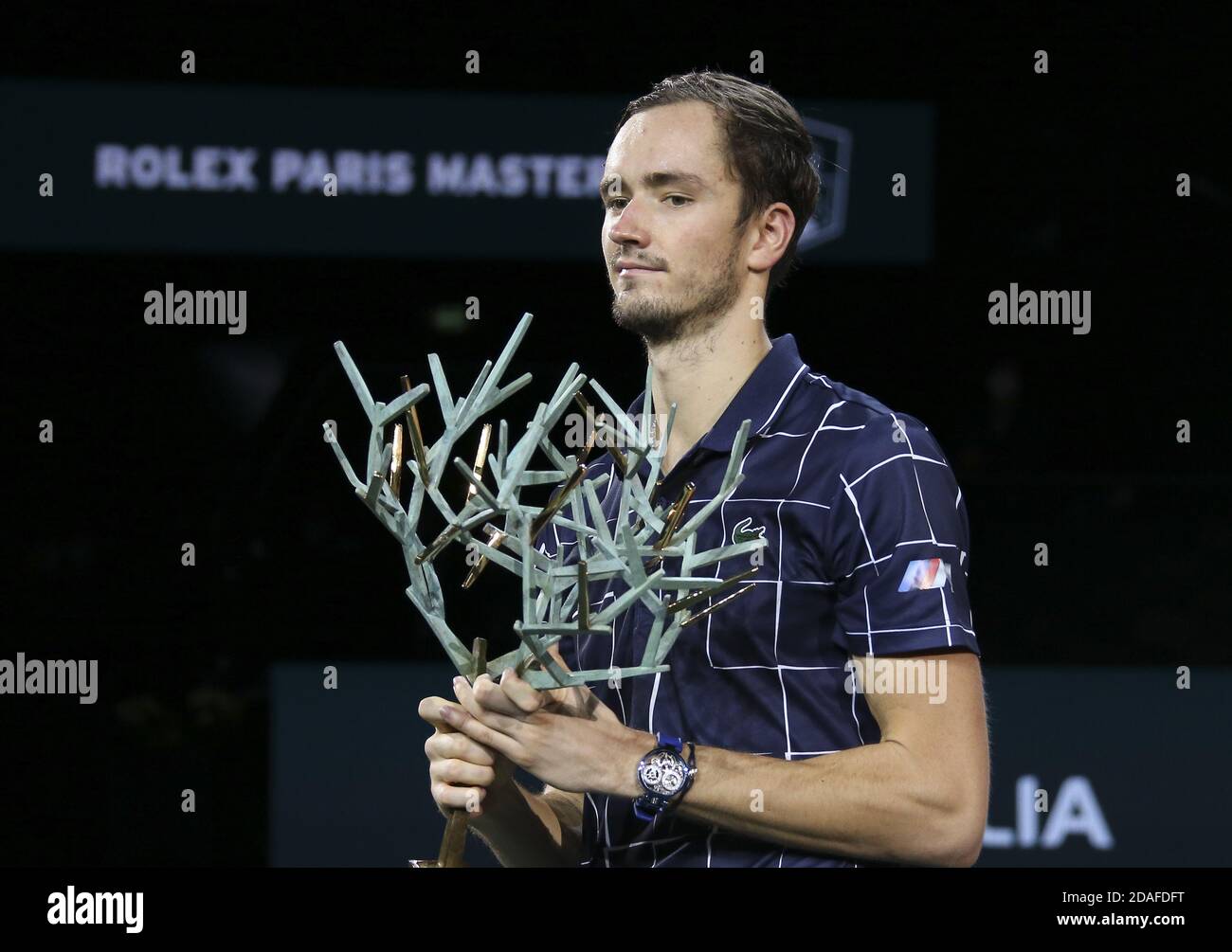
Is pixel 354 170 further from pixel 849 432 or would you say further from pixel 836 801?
pixel 836 801

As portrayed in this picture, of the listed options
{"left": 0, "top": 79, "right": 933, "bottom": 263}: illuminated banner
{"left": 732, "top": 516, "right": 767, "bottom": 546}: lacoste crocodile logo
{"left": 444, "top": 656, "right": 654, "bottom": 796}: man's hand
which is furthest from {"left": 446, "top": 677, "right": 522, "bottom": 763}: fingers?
{"left": 0, "top": 79, "right": 933, "bottom": 263}: illuminated banner

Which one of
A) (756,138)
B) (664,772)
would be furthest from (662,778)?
(756,138)

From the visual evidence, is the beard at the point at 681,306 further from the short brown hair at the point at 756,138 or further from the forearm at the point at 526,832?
the forearm at the point at 526,832

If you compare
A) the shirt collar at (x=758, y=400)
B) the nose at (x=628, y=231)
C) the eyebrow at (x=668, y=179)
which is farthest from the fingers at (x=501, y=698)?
the eyebrow at (x=668, y=179)

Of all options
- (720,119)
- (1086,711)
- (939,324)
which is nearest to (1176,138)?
(939,324)

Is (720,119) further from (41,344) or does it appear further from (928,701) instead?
(41,344)

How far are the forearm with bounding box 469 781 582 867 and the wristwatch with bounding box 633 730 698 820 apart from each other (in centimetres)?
24

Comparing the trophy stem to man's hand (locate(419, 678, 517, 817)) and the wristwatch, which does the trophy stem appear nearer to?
man's hand (locate(419, 678, 517, 817))

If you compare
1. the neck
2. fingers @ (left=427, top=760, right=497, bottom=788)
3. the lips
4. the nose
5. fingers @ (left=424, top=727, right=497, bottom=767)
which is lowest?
fingers @ (left=427, top=760, right=497, bottom=788)

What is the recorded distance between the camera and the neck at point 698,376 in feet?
7.33

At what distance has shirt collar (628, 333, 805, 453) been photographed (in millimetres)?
2193

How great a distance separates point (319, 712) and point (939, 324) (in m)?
1.72

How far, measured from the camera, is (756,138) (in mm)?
2281

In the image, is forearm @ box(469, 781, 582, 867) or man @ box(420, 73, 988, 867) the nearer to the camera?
man @ box(420, 73, 988, 867)
